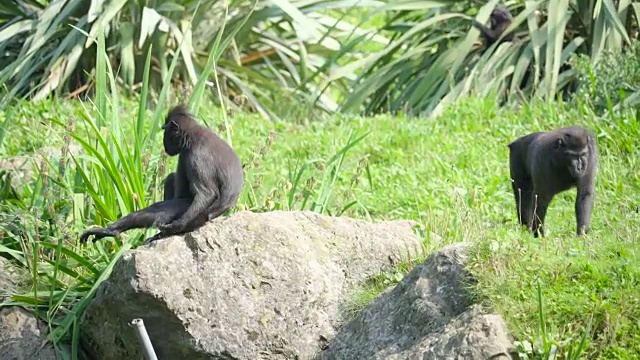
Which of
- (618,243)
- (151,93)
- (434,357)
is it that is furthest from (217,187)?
(151,93)

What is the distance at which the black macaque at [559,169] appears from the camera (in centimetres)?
725

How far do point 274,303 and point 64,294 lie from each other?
4.00ft

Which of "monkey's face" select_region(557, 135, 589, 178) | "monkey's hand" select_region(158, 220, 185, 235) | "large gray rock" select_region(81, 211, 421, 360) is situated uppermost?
"monkey's face" select_region(557, 135, 589, 178)

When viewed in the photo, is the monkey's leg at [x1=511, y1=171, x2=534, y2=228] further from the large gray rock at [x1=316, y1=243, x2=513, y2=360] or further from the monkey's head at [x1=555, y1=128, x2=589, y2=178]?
the large gray rock at [x1=316, y1=243, x2=513, y2=360]

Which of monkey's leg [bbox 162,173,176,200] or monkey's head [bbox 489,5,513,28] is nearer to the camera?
monkey's leg [bbox 162,173,176,200]

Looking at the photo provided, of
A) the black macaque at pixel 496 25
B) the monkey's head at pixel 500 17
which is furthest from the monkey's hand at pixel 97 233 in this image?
the monkey's head at pixel 500 17

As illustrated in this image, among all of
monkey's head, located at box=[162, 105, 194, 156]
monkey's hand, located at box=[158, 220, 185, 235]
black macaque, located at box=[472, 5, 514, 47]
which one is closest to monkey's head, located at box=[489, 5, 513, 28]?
black macaque, located at box=[472, 5, 514, 47]

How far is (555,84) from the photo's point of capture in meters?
10.5

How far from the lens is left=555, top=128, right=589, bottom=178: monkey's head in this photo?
7.23m

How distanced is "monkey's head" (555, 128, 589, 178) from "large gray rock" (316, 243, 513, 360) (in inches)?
74.2

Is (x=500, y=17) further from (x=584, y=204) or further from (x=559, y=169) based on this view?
(x=584, y=204)

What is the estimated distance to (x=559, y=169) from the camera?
24.3 ft

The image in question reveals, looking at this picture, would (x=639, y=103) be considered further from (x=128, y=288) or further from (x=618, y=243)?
(x=128, y=288)

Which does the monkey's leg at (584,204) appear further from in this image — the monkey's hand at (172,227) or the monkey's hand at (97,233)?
the monkey's hand at (97,233)
